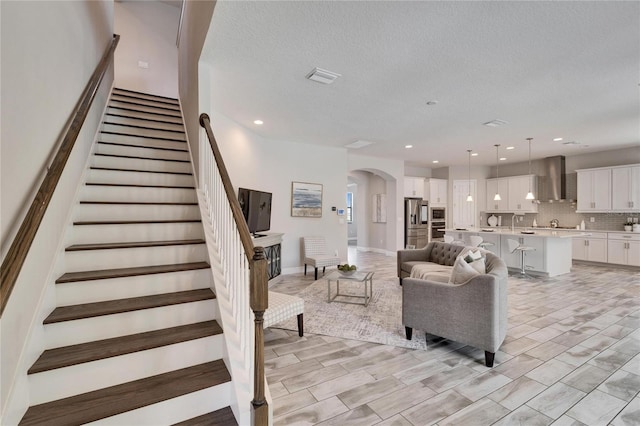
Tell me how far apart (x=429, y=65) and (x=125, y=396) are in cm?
362

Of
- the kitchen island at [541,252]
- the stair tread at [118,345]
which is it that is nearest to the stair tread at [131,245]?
the stair tread at [118,345]

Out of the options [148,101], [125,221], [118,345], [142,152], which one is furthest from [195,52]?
[118,345]

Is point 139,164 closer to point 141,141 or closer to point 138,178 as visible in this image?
point 138,178

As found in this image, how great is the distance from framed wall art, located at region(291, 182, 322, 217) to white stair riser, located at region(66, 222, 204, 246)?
3822 millimetres

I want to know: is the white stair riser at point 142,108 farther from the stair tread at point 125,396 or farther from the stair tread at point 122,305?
the stair tread at point 125,396

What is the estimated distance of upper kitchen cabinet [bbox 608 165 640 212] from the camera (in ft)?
22.6

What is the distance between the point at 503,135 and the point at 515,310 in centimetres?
346

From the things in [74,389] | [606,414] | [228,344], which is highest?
[228,344]

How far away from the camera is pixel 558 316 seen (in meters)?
3.94

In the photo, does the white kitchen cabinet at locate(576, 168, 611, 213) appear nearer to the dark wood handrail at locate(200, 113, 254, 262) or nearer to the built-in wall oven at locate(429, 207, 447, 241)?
the built-in wall oven at locate(429, 207, 447, 241)

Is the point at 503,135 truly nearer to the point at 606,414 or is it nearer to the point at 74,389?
the point at 606,414

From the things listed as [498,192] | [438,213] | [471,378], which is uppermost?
[498,192]

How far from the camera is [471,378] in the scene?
8.23ft

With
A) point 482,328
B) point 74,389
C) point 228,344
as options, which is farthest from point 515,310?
point 74,389
